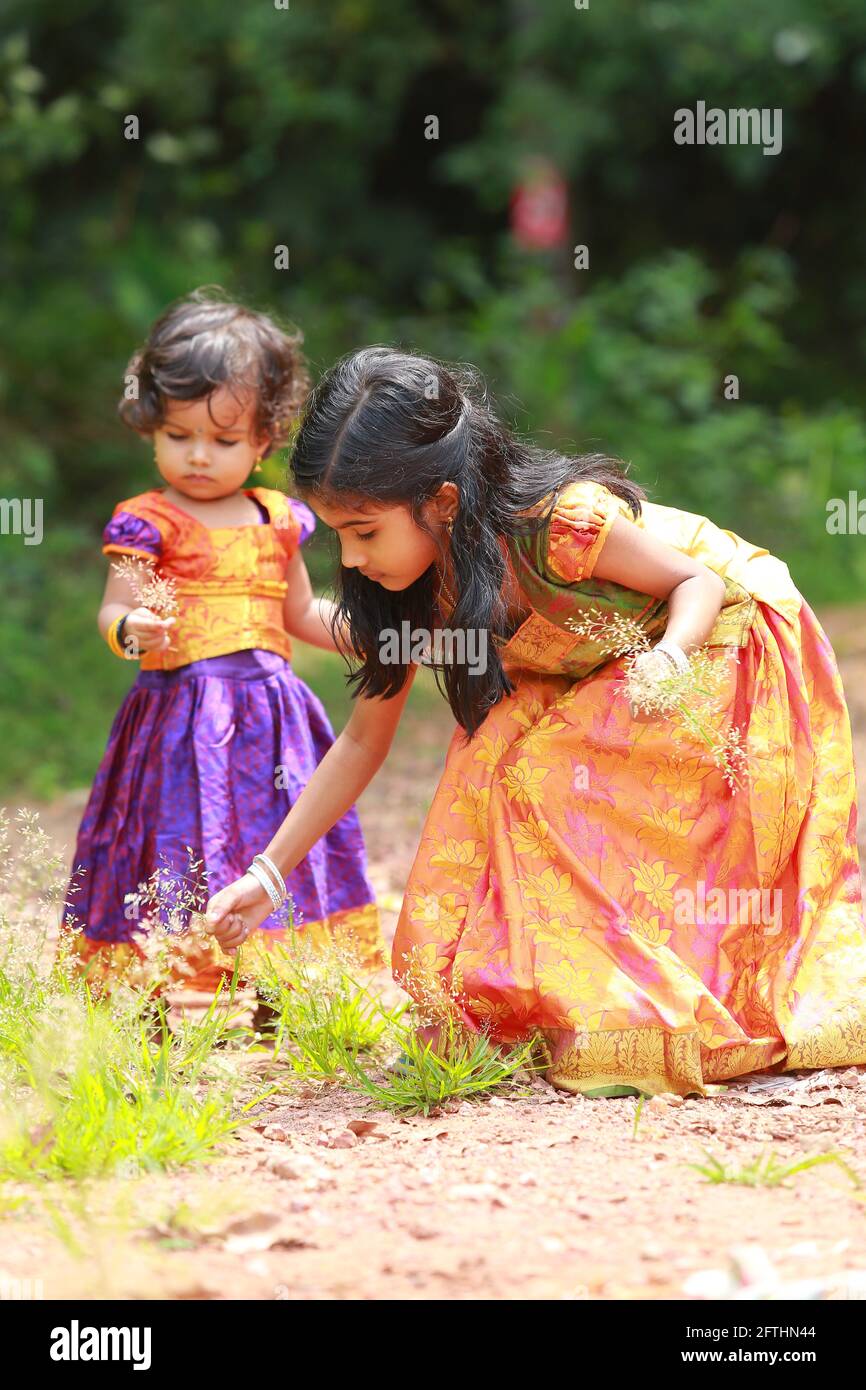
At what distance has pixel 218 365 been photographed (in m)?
3.08

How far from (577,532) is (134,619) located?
0.85m

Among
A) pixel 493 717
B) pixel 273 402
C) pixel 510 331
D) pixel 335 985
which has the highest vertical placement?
pixel 510 331

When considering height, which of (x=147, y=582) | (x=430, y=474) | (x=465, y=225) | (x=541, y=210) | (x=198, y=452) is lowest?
(x=147, y=582)

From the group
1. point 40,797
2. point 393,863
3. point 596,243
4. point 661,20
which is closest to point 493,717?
point 393,863

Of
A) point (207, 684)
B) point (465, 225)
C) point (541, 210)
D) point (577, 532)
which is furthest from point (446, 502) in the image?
point (465, 225)

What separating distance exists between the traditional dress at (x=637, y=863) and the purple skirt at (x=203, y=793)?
1.57 feet

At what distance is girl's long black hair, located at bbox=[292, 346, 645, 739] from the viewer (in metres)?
2.53

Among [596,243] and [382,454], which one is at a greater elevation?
[596,243]

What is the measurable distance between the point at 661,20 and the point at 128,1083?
7220 millimetres

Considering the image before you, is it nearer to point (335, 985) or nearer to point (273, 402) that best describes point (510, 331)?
point (273, 402)

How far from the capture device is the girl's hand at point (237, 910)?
102 inches

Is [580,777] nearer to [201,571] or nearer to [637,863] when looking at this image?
[637,863]

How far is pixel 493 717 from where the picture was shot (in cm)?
277

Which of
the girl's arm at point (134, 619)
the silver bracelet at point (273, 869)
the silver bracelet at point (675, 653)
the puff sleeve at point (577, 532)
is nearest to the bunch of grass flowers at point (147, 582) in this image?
the girl's arm at point (134, 619)
